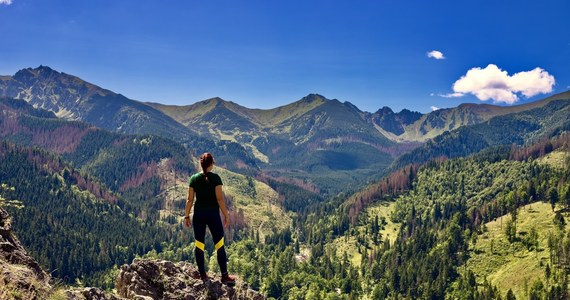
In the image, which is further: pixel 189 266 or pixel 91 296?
pixel 189 266

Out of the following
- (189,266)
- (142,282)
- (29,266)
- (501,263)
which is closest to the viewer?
(29,266)

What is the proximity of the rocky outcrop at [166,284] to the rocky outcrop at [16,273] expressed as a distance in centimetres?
602

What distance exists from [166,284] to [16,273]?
391 inches

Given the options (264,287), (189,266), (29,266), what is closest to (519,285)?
(264,287)

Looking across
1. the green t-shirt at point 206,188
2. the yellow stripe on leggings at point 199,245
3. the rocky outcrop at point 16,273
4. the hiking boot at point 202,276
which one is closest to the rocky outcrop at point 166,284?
the hiking boot at point 202,276

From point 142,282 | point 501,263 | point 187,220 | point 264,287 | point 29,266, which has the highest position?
point 187,220

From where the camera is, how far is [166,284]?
25.2 metres

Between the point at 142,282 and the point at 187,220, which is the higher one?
the point at 187,220

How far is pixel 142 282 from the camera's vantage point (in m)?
25.0

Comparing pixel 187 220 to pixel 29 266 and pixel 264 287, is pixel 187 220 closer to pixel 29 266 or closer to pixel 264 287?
pixel 29 266

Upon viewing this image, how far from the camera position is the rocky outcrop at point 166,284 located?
24188mm

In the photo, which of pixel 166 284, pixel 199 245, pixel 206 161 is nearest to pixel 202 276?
pixel 166 284

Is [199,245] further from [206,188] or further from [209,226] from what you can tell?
[206,188]

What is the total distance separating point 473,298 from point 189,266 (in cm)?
18074
